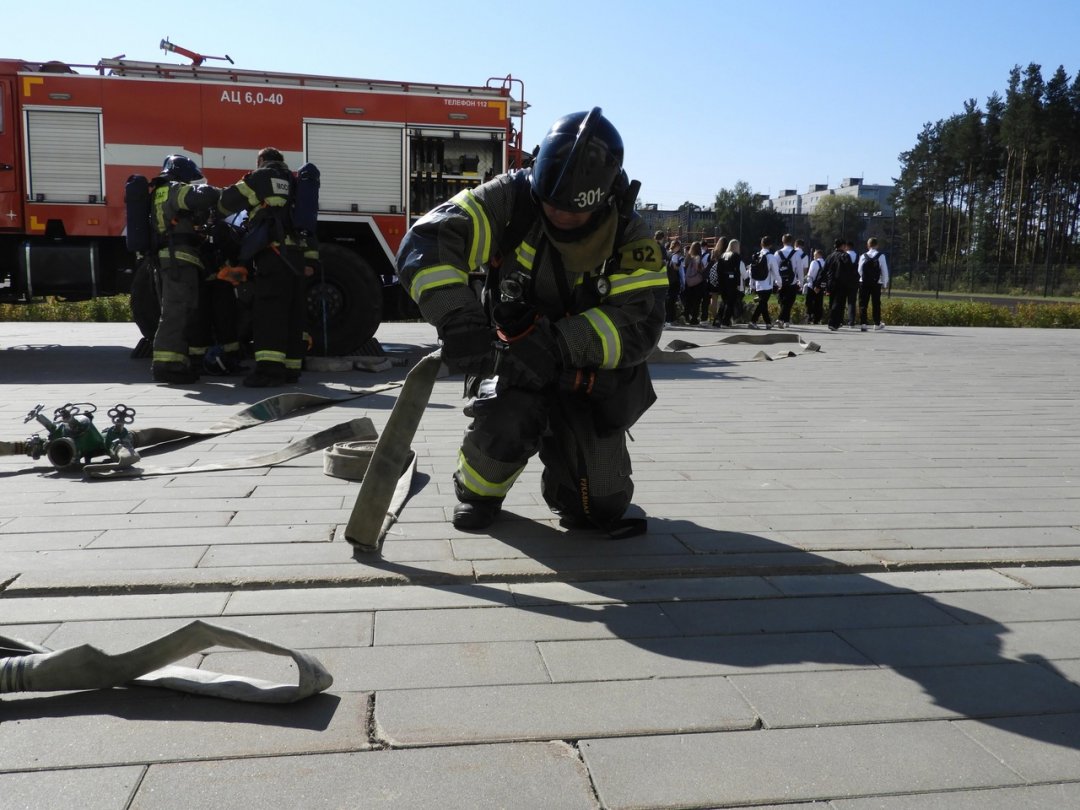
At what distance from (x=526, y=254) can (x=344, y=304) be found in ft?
21.6

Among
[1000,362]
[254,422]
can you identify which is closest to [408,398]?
[254,422]

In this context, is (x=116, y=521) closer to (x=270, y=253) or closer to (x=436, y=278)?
(x=436, y=278)

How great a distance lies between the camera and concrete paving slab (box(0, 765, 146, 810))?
5.86 ft

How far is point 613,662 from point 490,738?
509mm

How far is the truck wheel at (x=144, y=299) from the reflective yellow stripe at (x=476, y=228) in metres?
6.92

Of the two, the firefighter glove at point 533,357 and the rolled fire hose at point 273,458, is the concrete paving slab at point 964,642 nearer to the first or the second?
the firefighter glove at point 533,357

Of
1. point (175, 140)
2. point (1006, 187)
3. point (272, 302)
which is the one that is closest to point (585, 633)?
point (272, 302)

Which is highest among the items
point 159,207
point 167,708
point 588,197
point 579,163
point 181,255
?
point 159,207

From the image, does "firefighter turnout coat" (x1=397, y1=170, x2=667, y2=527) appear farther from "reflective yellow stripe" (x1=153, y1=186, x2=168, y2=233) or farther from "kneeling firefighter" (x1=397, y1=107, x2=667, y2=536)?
"reflective yellow stripe" (x1=153, y1=186, x2=168, y2=233)

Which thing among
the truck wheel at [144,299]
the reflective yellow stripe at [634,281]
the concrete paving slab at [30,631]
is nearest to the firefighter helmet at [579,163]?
the reflective yellow stripe at [634,281]

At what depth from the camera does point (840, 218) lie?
93250mm

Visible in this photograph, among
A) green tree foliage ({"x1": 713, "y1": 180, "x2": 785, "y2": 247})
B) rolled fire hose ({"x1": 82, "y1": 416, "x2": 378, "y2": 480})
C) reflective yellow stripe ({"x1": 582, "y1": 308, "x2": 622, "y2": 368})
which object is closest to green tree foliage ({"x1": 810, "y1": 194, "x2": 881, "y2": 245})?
green tree foliage ({"x1": 713, "y1": 180, "x2": 785, "y2": 247})

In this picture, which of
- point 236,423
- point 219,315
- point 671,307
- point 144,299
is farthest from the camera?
point 671,307

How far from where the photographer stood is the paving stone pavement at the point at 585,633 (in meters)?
1.93
